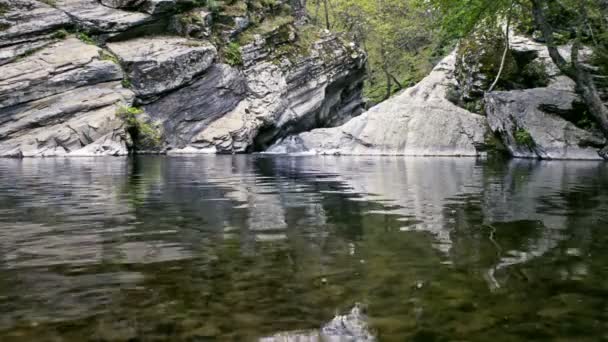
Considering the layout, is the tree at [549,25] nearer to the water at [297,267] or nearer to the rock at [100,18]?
the water at [297,267]

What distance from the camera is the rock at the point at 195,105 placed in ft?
111

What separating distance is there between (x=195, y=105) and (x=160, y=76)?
2.76 metres

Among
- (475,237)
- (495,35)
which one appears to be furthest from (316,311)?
(495,35)

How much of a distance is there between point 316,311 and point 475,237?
319 cm

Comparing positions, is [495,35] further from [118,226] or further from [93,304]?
[93,304]

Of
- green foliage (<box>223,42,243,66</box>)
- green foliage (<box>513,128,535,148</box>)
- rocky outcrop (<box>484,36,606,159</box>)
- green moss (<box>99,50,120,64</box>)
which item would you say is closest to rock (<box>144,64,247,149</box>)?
green foliage (<box>223,42,243,66</box>)

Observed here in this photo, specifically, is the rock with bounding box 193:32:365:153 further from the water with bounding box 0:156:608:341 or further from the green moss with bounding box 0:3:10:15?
the water with bounding box 0:156:608:341

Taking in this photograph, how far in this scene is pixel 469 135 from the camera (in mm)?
29391

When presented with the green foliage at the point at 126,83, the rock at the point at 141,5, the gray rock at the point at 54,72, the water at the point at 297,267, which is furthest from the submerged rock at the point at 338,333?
the rock at the point at 141,5

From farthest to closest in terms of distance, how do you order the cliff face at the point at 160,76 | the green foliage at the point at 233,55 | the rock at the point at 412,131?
the green foliage at the point at 233,55
the rock at the point at 412,131
the cliff face at the point at 160,76

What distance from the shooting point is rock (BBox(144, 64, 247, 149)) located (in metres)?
33.7

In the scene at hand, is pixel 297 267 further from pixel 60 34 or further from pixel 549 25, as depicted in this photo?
pixel 60 34

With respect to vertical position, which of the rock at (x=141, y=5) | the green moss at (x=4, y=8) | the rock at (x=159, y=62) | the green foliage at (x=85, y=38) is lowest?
the rock at (x=159, y=62)

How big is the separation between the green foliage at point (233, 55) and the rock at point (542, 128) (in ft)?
57.4
